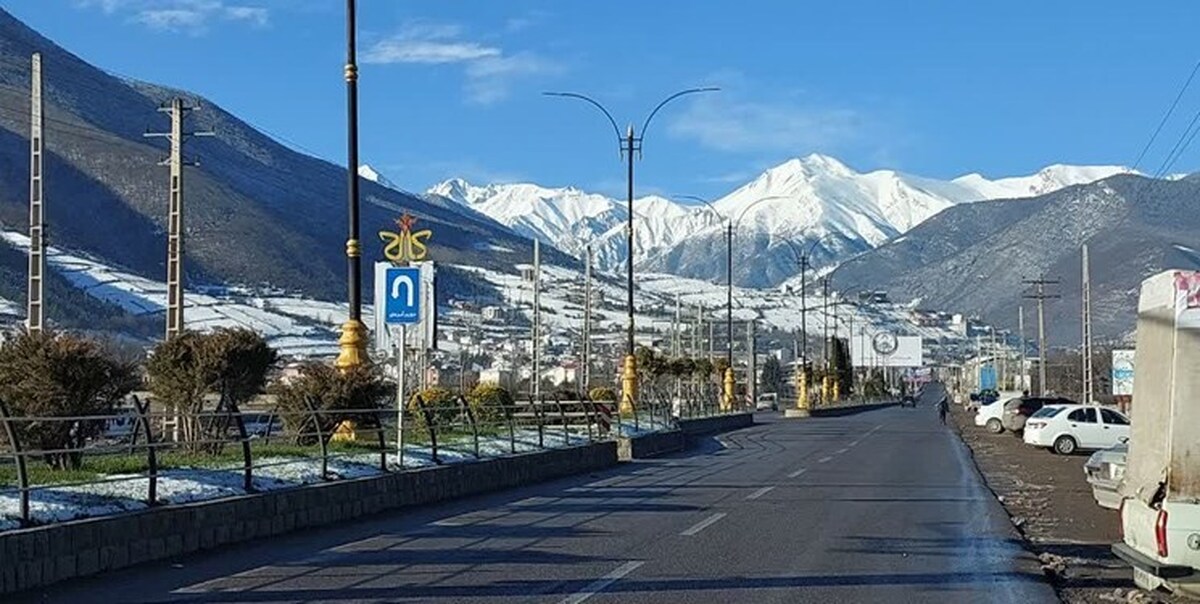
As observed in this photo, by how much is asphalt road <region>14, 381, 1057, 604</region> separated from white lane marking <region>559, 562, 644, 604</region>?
0.02m

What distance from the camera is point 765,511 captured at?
1992cm

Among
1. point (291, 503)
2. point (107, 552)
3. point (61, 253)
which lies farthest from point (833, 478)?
point (61, 253)

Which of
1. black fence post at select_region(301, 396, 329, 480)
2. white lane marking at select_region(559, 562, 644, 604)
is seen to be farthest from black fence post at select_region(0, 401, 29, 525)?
black fence post at select_region(301, 396, 329, 480)

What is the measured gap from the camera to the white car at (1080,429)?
42000 millimetres

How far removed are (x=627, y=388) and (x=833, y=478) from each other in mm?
18125

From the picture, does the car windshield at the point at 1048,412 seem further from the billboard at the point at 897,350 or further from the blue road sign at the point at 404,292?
the billboard at the point at 897,350

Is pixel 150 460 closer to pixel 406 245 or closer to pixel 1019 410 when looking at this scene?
pixel 406 245

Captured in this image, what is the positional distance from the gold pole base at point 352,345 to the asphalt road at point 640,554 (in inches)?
136

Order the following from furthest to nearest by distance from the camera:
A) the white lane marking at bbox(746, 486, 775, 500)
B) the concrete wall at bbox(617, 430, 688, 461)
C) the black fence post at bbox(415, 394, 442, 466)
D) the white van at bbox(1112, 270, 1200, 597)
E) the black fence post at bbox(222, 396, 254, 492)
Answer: the concrete wall at bbox(617, 430, 688, 461)
the black fence post at bbox(415, 394, 442, 466)
the white lane marking at bbox(746, 486, 775, 500)
the black fence post at bbox(222, 396, 254, 492)
the white van at bbox(1112, 270, 1200, 597)

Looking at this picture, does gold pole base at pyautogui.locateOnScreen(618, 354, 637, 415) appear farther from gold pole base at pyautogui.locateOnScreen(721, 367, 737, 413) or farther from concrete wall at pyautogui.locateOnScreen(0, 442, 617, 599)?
gold pole base at pyautogui.locateOnScreen(721, 367, 737, 413)

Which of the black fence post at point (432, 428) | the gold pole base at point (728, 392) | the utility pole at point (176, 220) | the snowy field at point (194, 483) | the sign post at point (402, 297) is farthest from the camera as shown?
the gold pole base at point (728, 392)

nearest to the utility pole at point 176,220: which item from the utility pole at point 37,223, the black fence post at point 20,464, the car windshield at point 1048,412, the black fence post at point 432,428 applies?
the utility pole at point 37,223

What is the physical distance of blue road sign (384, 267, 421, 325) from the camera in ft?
68.9

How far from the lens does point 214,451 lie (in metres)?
19.0
